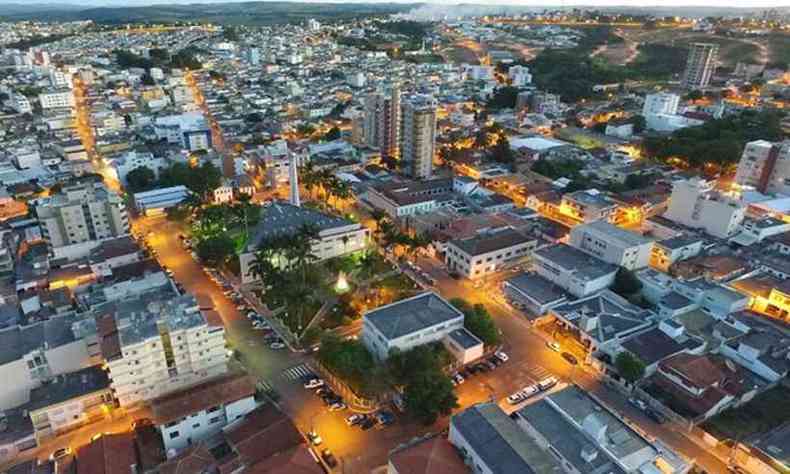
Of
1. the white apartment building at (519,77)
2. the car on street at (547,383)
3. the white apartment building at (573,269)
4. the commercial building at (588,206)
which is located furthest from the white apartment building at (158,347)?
the white apartment building at (519,77)

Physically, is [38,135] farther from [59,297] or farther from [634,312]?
[634,312]

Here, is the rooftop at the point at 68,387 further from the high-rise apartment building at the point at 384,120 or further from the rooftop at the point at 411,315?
the high-rise apartment building at the point at 384,120

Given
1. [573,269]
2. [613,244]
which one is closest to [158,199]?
[573,269]

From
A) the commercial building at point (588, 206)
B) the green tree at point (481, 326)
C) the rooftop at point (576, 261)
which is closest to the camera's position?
the green tree at point (481, 326)

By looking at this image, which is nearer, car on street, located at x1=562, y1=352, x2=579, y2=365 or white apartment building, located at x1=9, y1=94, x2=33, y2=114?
car on street, located at x1=562, y1=352, x2=579, y2=365

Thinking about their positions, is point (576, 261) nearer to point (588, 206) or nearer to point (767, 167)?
point (588, 206)

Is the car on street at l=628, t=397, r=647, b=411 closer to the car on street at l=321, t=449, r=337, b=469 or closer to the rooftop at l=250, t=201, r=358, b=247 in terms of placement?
the car on street at l=321, t=449, r=337, b=469

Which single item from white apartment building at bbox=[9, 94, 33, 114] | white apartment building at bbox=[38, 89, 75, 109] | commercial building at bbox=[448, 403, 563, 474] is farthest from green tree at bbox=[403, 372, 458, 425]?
white apartment building at bbox=[38, 89, 75, 109]
